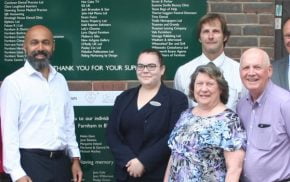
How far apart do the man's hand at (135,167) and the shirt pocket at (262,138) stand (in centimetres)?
90

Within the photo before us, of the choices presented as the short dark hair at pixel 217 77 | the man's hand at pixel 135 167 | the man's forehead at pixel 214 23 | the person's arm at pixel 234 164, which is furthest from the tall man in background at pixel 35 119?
the person's arm at pixel 234 164

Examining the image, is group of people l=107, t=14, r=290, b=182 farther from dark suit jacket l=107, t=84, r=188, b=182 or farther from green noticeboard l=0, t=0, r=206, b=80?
green noticeboard l=0, t=0, r=206, b=80

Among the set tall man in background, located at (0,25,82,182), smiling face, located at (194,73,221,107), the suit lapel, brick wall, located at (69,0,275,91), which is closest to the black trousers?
tall man in background, located at (0,25,82,182)

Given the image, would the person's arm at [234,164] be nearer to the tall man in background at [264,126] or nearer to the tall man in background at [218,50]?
the tall man in background at [264,126]

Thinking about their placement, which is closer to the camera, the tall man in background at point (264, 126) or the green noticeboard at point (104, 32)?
the tall man in background at point (264, 126)

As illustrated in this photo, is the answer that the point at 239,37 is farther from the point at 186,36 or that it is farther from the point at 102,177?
the point at 102,177

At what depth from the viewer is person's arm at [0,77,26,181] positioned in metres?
4.11

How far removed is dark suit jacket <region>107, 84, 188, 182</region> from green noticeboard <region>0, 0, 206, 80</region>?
3.58ft

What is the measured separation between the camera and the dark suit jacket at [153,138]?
4172 millimetres

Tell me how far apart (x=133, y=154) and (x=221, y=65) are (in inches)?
40.9

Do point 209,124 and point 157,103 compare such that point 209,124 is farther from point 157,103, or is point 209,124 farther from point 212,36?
point 212,36

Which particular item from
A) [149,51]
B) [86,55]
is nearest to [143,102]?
[149,51]

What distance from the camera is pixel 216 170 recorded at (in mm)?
3727

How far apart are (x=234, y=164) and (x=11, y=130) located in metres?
1.64
